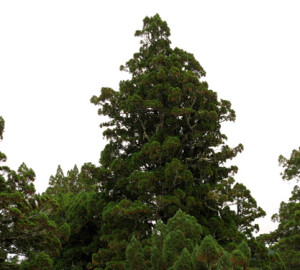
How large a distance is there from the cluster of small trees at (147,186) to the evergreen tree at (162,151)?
0.05 m

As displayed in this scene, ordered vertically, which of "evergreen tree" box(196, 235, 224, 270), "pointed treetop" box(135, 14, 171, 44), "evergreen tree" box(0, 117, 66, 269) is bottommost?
"evergreen tree" box(196, 235, 224, 270)

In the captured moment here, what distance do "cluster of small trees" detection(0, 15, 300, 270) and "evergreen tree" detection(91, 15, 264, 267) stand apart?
0.15 ft

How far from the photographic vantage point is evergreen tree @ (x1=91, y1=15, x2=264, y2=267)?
39.6 feet

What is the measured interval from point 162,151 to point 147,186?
160 cm

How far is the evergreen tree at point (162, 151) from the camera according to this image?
39.6ft

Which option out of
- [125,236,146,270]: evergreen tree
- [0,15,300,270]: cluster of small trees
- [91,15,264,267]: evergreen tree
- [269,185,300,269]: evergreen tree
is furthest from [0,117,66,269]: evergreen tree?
[269,185,300,269]: evergreen tree

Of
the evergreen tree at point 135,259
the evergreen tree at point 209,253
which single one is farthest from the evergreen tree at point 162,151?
the evergreen tree at point 209,253

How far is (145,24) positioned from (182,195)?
34.6 ft

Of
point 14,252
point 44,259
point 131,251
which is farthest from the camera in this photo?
point 14,252

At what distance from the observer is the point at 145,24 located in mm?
17438

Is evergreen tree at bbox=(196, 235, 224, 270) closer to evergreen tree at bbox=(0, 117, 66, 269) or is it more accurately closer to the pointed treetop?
evergreen tree at bbox=(0, 117, 66, 269)

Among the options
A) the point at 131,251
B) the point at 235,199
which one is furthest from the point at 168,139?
the point at 131,251

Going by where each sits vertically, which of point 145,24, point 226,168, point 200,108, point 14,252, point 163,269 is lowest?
point 163,269

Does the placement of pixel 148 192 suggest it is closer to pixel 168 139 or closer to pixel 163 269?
pixel 168 139
